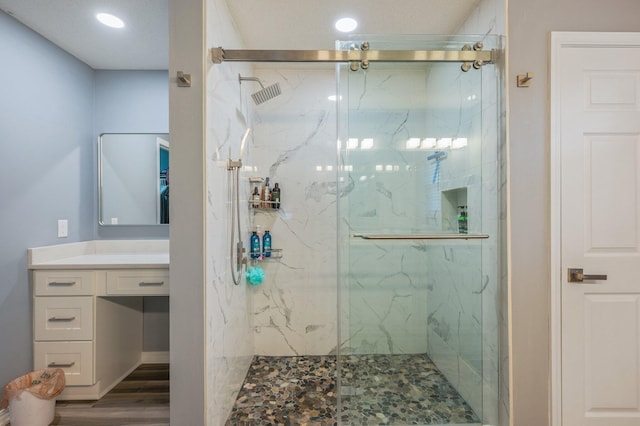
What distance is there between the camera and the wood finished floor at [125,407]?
68.7 inches

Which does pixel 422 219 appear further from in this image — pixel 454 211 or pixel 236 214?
pixel 236 214

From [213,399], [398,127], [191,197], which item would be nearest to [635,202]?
Result: [398,127]

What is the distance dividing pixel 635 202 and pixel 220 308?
2.30 meters

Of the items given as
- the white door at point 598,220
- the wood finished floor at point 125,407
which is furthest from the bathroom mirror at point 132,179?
the white door at point 598,220

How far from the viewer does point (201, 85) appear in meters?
1.44

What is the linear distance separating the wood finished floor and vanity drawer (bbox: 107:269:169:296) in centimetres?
72

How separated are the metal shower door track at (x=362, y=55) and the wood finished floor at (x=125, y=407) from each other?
215 centimetres

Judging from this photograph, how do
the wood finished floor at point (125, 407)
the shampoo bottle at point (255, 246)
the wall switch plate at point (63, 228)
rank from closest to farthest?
the wood finished floor at point (125, 407) < the wall switch plate at point (63, 228) < the shampoo bottle at point (255, 246)

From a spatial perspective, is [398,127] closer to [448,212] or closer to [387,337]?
[448,212]

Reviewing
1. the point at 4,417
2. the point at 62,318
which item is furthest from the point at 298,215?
the point at 4,417

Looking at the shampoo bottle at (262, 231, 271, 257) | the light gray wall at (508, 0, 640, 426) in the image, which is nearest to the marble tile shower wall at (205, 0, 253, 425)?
the shampoo bottle at (262, 231, 271, 257)

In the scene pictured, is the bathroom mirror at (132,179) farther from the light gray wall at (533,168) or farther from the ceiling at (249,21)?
the light gray wall at (533,168)

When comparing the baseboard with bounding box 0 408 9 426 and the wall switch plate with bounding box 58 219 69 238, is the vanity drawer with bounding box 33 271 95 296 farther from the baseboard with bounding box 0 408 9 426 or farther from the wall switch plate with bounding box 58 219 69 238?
the baseboard with bounding box 0 408 9 426

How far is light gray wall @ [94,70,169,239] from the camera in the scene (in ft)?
7.97
